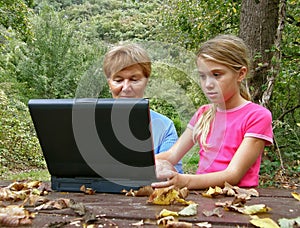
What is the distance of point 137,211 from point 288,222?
0.39 meters

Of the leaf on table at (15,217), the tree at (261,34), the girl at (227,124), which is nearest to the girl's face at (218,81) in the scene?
the girl at (227,124)

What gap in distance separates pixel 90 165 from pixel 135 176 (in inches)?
6.3

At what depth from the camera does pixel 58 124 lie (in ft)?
4.36

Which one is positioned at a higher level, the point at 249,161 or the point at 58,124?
the point at 58,124

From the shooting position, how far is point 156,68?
227 centimetres

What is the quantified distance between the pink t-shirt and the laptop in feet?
1.66

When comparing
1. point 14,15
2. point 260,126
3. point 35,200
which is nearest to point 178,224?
point 35,200

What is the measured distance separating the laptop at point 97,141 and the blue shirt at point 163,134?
71 centimetres

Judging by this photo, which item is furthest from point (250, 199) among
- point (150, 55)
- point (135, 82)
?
point (150, 55)

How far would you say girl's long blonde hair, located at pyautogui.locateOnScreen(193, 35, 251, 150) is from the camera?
1.87 metres

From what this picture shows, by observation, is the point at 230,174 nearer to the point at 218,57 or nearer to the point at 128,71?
the point at 218,57

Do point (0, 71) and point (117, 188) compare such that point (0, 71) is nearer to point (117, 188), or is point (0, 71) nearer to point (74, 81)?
point (74, 81)

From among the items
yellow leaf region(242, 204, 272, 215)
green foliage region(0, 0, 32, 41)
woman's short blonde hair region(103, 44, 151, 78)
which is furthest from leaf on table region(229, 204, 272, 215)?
green foliage region(0, 0, 32, 41)

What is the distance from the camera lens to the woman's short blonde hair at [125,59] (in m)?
2.06
